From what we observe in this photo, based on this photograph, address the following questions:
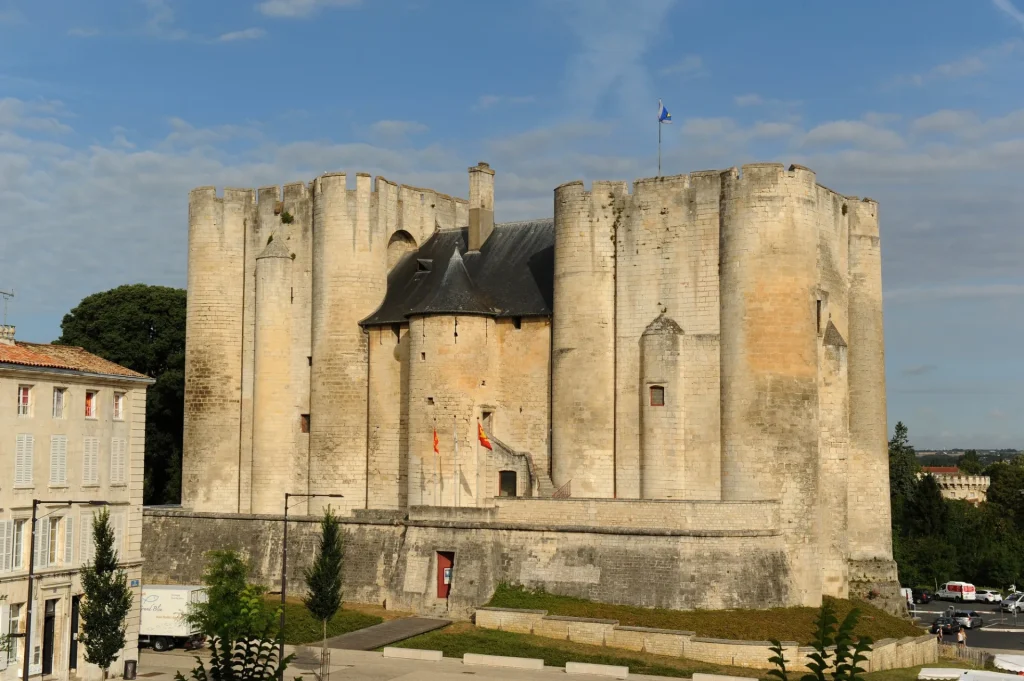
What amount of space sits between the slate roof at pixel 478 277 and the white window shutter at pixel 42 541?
1566 centimetres

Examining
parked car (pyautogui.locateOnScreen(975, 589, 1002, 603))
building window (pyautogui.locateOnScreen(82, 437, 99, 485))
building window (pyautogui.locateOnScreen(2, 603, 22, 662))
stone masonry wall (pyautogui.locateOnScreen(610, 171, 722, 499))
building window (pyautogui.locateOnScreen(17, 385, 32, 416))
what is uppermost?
stone masonry wall (pyautogui.locateOnScreen(610, 171, 722, 499))

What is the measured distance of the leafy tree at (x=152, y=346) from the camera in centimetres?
5807

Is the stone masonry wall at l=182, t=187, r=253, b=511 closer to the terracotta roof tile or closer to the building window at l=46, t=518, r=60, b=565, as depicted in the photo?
the terracotta roof tile

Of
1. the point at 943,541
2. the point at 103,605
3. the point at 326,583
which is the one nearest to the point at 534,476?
the point at 326,583

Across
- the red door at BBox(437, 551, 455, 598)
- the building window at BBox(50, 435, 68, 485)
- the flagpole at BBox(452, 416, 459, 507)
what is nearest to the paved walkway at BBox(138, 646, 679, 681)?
A: the building window at BBox(50, 435, 68, 485)

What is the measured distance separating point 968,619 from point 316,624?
26.7 meters

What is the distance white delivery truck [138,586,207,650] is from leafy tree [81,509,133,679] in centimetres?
615

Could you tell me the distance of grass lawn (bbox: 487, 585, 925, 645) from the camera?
32.1m

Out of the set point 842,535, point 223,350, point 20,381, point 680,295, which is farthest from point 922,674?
point 223,350

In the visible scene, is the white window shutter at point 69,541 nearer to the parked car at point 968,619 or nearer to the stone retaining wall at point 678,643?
the stone retaining wall at point 678,643

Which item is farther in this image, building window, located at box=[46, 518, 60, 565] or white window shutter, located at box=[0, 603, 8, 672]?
building window, located at box=[46, 518, 60, 565]

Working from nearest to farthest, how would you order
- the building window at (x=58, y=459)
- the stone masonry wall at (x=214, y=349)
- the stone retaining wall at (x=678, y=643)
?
the building window at (x=58, y=459) < the stone retaining wall at (x=678, y=643) < the stone masonry wall at (x=214, y=349)

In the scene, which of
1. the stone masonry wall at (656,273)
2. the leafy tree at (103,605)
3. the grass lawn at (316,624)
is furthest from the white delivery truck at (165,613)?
the stone masonry wall at (656,273)

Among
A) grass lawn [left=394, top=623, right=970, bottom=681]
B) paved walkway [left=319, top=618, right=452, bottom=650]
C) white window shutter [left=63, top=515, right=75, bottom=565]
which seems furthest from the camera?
paved walkway [left=319, top=618, right=452, bottom=650]
